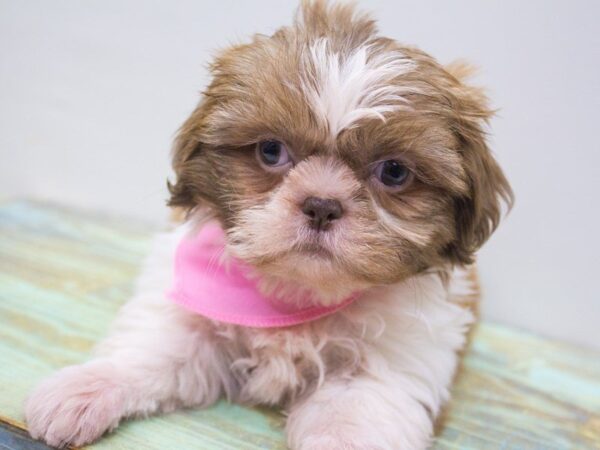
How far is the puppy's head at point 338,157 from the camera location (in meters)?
1.54

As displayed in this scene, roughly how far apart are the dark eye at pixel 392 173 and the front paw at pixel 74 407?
34.6 inches

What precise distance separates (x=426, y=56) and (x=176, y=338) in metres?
1.06

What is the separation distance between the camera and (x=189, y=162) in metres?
1.79

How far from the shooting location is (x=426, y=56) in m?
1.74

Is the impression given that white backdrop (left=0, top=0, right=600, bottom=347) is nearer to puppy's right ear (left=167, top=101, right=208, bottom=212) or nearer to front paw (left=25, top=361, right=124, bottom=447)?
puppy's right ear (left=167, top=101, right=208, bottom=212)

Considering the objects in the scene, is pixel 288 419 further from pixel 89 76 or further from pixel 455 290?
pixel 89 76

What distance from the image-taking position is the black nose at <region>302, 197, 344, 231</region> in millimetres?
1538

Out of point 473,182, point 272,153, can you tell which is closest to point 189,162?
point 272,153

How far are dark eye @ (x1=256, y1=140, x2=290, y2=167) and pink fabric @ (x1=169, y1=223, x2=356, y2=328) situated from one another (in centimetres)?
28

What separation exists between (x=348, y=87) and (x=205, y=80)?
1363 mm

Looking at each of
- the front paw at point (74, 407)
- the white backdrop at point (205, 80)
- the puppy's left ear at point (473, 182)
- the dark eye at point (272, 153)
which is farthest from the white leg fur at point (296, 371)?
the white backdrop at point (205, 80)

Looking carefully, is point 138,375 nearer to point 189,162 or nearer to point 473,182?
point 189,162

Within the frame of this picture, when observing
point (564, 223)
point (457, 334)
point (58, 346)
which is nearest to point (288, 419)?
point (457, 334)

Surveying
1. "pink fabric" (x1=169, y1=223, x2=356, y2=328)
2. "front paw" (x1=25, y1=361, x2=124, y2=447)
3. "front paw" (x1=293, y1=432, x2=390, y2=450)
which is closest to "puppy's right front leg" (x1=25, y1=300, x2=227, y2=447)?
"front paw" (x1=25, y1=361, x2=124, y2=447)
